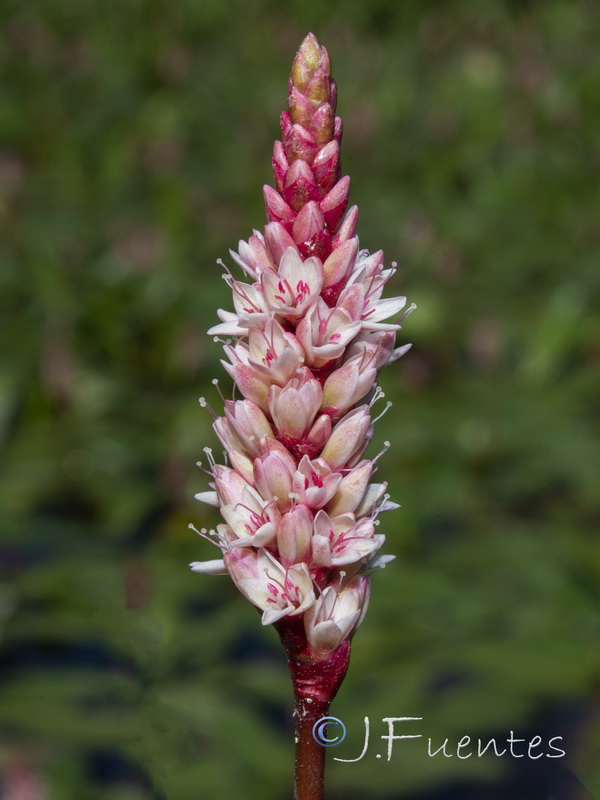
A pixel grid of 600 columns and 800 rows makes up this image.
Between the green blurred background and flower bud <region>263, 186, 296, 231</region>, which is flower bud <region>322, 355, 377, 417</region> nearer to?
flower bud <region>263, 186, 296, 231</region>

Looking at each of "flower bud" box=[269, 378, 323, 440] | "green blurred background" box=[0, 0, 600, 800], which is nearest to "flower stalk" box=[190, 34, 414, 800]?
"flower bud" box=[269, 378, 323, 440]

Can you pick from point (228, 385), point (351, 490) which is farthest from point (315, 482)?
point (228, 385)

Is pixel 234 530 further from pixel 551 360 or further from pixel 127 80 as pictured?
pixel 127 80

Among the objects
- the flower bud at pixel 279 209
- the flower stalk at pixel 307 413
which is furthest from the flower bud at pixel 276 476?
the flower bud at pixel 279 209

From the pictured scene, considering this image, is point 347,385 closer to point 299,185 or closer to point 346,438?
point 346,438

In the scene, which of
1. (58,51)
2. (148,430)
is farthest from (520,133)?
(148,430)

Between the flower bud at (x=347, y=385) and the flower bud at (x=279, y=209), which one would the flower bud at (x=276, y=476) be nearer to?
the flower bud at (x=347, y=385)
